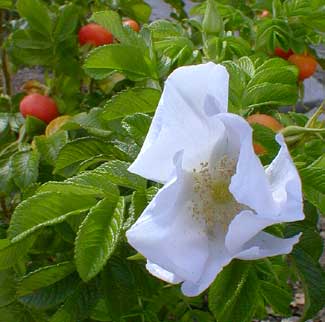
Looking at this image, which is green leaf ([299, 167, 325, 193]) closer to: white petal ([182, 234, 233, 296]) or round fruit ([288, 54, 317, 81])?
white petal ([182, 234, 233, 296])

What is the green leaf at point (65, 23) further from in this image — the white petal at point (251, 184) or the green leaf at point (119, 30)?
the white petal at point (251, 184)

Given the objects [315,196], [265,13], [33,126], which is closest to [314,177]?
[315,196]

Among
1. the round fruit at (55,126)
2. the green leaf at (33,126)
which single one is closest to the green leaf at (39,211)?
the round fruit at (55,126)

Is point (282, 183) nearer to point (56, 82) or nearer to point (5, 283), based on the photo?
point (5, 283)

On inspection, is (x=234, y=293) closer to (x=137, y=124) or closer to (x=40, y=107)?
(x=137, y=124)

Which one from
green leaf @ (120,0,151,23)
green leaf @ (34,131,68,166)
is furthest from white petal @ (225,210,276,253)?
green leaf @ (120,0,151,23)

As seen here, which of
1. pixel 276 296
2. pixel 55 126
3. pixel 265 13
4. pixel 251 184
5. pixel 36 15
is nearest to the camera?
pixel 251 184
